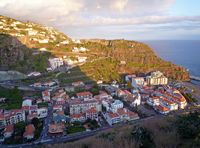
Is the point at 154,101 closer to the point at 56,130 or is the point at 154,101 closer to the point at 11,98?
the point at 56,130

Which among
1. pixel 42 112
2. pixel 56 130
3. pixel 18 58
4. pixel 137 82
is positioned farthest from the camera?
pixel 18 58

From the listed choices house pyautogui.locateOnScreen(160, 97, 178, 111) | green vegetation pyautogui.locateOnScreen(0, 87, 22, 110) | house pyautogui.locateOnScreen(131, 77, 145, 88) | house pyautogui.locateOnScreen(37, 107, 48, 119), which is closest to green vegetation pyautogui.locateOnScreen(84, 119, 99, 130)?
house pyautogui.locateOnScreen(37, 107, 48, 119)

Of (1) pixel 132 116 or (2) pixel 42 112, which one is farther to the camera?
(2) pixel 42 112

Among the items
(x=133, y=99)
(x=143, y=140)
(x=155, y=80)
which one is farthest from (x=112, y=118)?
(x=155, y=80)

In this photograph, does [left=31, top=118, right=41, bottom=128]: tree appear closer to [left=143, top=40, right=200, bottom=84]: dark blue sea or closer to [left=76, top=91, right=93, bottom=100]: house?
[left=76, top=91, right=93, bottom=100]: house

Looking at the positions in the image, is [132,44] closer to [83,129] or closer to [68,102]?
[68,102]

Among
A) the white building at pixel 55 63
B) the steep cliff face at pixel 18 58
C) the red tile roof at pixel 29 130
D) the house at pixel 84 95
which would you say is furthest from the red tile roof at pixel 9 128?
the white building at pixel 55 63
